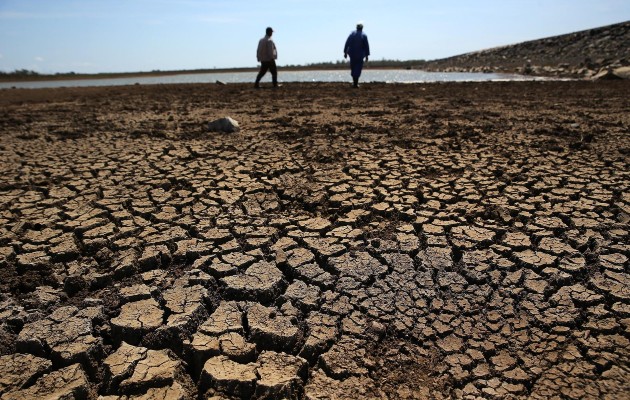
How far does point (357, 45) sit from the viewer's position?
36.4 ft

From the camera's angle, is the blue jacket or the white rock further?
the blue jacket

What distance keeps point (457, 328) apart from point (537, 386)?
38 centimetres

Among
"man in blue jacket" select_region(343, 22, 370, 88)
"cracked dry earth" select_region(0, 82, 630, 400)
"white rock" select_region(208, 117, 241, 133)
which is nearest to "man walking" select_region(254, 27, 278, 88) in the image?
"man in blue jacket" select_region(343, 22, 370, 88)

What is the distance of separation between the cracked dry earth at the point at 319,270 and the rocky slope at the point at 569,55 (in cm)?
1407

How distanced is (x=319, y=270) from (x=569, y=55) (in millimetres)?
23550

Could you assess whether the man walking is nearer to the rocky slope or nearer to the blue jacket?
the blue jacket

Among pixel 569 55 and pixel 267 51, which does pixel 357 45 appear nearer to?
pixel 267 51

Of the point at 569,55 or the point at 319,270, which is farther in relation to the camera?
the point at 569,55

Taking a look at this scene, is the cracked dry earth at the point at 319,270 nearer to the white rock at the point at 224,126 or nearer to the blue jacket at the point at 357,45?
the white rock at the point at 224,126

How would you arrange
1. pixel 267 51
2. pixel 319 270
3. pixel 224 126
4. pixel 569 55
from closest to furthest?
pixel 319 270, pixel 224 126, pixel 267 51, pixel 569 55

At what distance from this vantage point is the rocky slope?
16.5 m

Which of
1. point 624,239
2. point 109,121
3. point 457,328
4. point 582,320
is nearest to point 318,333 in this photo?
point 457,328

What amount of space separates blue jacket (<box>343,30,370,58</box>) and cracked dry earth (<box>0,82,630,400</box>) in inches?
272

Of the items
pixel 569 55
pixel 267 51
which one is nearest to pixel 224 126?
pixel 267 51
